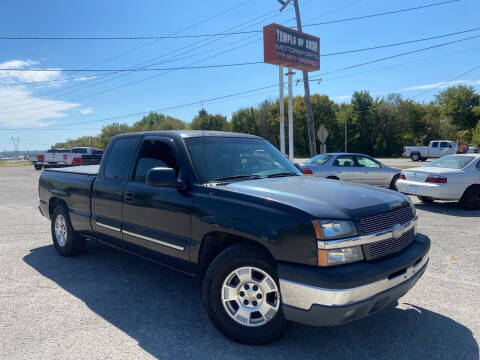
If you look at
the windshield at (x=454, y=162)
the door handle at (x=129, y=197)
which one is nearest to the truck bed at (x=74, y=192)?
the door handle at (x=129, y=197)

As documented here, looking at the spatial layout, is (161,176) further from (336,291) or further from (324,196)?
(336,291)

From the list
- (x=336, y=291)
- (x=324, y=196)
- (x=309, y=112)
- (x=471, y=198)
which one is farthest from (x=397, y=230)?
(x=309, y=112)

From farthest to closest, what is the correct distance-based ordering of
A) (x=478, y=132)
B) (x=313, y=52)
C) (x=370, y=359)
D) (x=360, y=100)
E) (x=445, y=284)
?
(x=360, y=100)
(x=478, y=132)
(x=313, y=52)
(x=445, y=284)
(x=370, y=359)

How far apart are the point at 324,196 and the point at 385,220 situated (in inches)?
20.5

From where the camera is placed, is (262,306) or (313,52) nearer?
(262,306)

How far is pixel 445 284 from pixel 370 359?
2.08 meters

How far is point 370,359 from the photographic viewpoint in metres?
2.80

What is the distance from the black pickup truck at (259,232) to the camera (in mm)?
2668

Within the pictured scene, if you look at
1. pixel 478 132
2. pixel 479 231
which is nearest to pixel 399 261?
pixel 479 231

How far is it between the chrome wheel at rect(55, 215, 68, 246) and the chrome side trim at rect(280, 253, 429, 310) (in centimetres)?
404

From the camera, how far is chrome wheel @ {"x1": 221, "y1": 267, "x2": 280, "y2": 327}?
293 cm

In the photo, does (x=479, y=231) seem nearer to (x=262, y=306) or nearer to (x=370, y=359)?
(x=370, y=359)

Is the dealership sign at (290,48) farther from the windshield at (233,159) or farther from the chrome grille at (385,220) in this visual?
the chrome grille at (385,220)

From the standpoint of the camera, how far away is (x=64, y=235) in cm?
557
